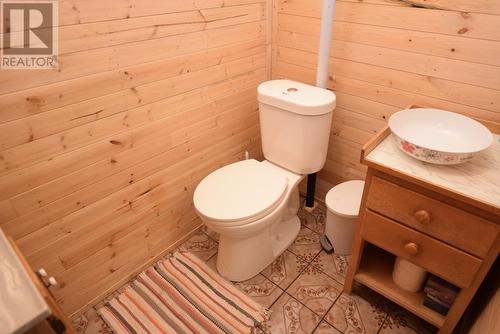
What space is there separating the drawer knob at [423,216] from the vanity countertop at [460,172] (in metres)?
0.11

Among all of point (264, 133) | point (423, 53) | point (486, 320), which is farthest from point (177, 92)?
point (486, 320)

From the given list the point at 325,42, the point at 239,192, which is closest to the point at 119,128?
the point at 239,192

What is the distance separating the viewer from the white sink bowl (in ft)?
3.34

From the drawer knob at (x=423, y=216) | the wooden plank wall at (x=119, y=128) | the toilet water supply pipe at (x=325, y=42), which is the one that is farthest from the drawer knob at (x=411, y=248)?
the wooden plank wall at (x=119, y=128)

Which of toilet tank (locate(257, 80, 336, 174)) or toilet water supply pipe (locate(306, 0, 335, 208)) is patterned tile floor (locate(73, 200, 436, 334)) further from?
toilet water supply pipe (locate(306, 0, 335, 208))

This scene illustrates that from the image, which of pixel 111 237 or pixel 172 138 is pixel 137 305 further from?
pixel 172 138

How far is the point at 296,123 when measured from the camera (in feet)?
4.71

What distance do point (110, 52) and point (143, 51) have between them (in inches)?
5.1

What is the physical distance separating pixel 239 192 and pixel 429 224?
73 cm

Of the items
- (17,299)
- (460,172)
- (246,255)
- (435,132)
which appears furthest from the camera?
(246,255)

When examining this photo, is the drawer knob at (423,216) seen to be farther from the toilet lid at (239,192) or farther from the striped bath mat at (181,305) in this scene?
the striped bath mat at (181,305)

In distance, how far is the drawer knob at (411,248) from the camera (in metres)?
1.06

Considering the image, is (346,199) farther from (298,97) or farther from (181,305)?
(181,305)

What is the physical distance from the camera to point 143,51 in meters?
1.20
